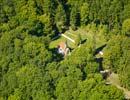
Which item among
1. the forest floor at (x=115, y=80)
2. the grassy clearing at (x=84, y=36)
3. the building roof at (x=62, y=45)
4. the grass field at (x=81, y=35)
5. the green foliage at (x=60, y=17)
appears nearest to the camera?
the forest floor at (x=115, y=80)

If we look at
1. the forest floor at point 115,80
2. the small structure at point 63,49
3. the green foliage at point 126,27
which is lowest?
the forest floor at point 115,80

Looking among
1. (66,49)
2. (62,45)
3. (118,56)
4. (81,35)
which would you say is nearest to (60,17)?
(81,35)

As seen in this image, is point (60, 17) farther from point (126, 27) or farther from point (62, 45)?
point (126, 27)

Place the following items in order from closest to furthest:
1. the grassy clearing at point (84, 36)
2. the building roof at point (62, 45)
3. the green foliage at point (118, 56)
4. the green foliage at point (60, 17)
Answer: the green foliage at point (118, 56) < the building roof at point (62, 45) < the grassy clearing at point (84, 36) < the green foliage at point (60, 17)

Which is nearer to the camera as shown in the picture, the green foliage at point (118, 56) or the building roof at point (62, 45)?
the green foliage at point (118, 56)

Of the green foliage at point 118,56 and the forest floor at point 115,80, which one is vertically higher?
the green foliage at point 118,56

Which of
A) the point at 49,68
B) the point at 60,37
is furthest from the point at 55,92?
the point at 60,37

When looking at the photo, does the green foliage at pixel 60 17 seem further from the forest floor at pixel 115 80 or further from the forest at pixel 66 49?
the forest floor at pixel 115 80

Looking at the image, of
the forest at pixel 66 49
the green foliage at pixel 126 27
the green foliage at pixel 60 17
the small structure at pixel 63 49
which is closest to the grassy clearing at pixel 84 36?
the forest at pixel 66 49
